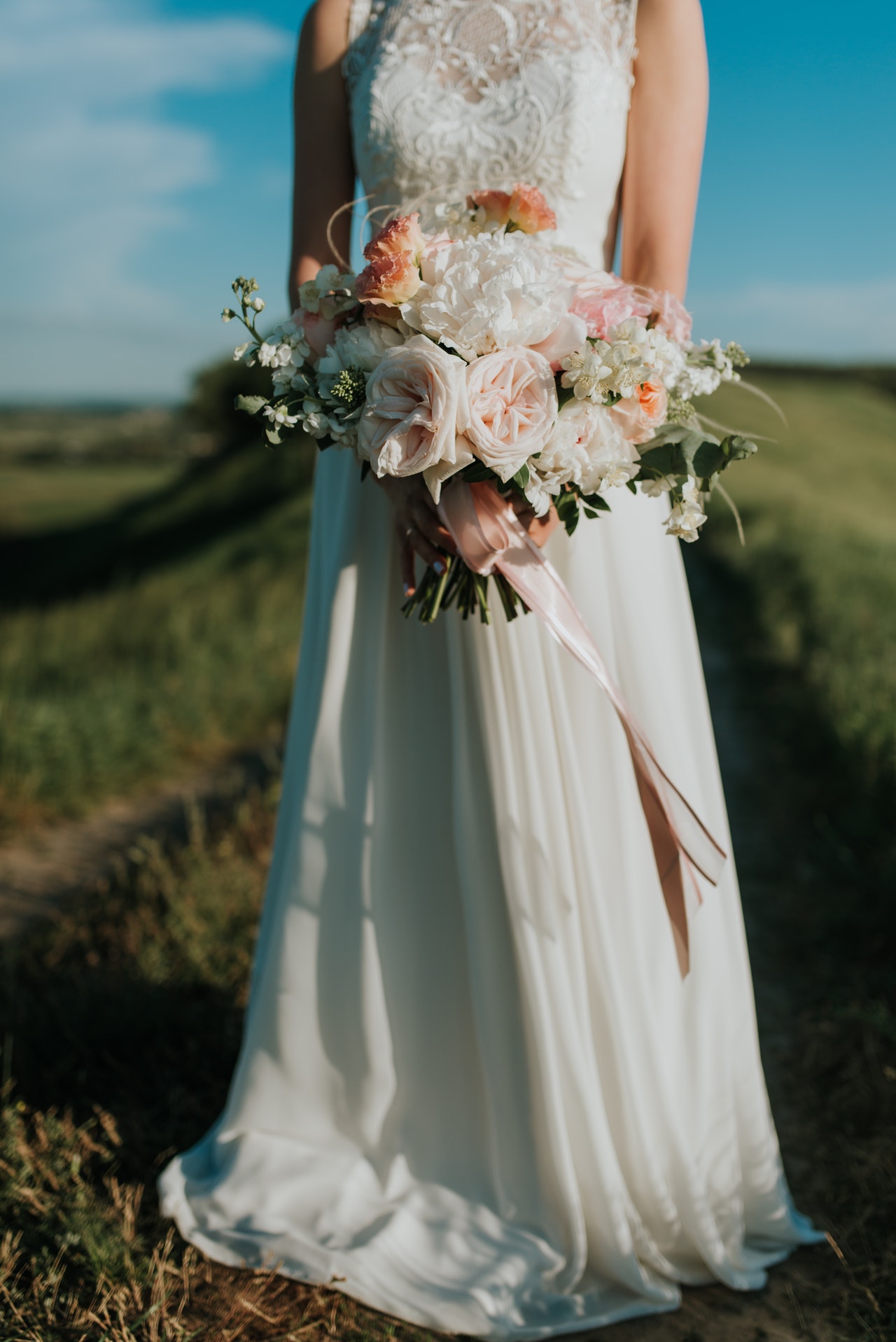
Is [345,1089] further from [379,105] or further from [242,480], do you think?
[242,480]

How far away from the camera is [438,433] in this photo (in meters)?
1.61

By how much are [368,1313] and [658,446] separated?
1.87 m

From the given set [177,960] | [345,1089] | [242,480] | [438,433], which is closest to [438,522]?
[438,433]

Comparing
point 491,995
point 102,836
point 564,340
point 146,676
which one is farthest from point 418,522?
point 146,676

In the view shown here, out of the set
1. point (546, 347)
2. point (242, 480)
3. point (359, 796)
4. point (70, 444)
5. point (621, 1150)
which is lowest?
point (621, 1150)

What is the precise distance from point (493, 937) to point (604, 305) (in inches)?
51.8

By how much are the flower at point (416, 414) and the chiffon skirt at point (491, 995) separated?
563mm

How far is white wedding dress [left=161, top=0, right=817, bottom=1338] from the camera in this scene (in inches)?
82.9

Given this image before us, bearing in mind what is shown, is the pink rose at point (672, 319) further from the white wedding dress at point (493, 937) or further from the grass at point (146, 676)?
the grass at point (146, 676)

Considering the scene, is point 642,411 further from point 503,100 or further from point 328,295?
point 503,100

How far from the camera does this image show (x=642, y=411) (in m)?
1.69

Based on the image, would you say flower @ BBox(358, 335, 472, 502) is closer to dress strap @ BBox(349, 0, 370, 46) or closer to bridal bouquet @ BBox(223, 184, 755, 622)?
bridal bouquet @ BBox(223, 184, 755, 622)

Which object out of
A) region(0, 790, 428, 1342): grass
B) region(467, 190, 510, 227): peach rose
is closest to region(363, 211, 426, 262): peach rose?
region(467, 190, 510, 227): peach rose

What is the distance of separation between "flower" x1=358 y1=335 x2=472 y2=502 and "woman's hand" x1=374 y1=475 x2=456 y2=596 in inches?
7.3
